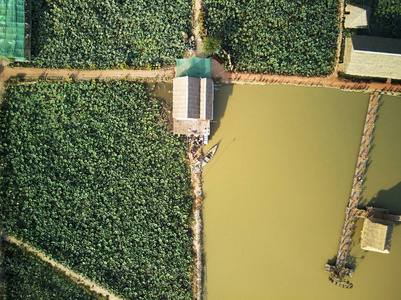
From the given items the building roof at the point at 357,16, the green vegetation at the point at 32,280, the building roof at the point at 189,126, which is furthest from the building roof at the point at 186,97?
the green vegetation at the point at 32,280

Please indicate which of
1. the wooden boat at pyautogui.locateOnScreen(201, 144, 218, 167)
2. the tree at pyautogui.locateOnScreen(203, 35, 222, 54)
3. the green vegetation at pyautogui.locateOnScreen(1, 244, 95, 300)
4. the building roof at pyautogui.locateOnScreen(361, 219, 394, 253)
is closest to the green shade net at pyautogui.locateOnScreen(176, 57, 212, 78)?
the tree at pyautogui.locateOnScreen(203, 35, 222, 54)

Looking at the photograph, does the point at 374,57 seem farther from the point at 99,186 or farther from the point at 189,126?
the point at 99,186

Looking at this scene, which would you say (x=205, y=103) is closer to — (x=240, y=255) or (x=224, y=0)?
(x=224, y=0)

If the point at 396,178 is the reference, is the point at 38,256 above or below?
below

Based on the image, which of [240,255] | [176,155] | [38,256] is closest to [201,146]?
[176,155]

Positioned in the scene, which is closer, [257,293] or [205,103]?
[205,103]

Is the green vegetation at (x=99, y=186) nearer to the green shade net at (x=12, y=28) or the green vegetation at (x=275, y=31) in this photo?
the green shade net at (x=12, y=28)

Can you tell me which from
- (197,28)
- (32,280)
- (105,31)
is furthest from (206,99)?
(32,280)

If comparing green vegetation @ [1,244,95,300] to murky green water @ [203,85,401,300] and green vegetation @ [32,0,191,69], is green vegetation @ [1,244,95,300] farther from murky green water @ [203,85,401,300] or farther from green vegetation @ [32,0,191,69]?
green vegetation @ [32,0,191,69]
